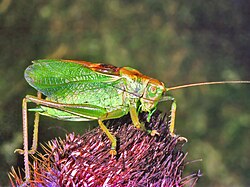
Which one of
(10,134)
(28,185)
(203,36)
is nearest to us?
(28,185)

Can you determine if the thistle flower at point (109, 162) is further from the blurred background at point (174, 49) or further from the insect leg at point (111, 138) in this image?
the blurred background at point (174, 49)

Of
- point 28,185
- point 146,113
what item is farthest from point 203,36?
point 28,185

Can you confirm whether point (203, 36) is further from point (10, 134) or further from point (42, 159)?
point (42, 159)

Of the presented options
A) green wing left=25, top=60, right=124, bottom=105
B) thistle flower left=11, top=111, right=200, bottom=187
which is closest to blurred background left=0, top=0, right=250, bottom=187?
green wing left=25, top=60, right=124, bottom=105

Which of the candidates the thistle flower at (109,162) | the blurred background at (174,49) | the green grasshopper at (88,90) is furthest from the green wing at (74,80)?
the blurred background at (174,49)

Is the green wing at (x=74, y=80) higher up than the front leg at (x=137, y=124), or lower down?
higher up

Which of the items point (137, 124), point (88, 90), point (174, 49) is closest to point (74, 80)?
point (88, 90)
